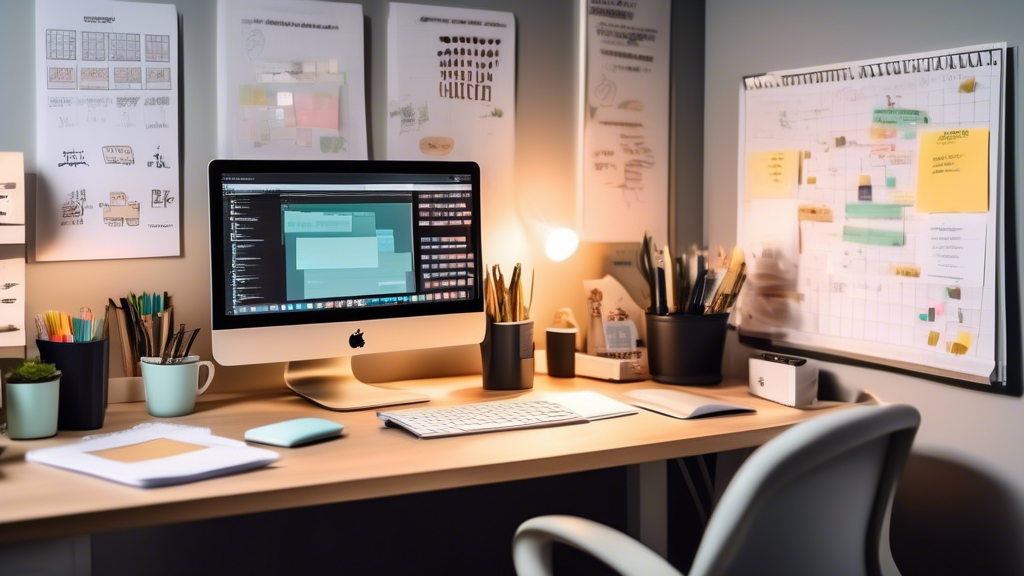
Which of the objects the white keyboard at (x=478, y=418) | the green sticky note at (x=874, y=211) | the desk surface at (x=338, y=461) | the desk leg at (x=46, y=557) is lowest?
the desk leg at (x=46, y=557)

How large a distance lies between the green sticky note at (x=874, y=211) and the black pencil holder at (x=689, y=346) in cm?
35

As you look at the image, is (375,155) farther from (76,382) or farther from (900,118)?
(900,118)

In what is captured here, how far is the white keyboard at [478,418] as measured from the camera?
4.90 ft

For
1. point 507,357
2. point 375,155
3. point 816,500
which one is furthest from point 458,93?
point 816,500

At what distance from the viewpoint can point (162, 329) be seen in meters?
1.71

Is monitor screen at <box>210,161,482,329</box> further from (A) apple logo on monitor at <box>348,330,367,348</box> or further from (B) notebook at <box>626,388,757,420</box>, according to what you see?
(B) notebook at <box>626,388,757,420</box>

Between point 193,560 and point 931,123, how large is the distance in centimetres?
173

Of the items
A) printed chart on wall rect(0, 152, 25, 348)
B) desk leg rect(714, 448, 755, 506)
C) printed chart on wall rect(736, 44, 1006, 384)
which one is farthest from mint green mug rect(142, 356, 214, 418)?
printed chart on wall rect(736, 44, 1006, 384)

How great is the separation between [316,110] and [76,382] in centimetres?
75

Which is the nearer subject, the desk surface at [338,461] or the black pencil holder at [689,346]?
the desk surface at [338,461]

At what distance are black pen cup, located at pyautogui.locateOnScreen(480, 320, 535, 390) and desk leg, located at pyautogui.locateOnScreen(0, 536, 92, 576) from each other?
0.91m

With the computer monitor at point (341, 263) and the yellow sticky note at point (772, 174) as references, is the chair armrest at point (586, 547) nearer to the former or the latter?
the computer monitor at point (341, 263)

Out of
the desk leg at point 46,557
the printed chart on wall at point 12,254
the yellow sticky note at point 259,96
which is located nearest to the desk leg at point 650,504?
the desk leg at point 46,557

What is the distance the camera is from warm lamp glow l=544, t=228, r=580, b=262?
2.11 m
